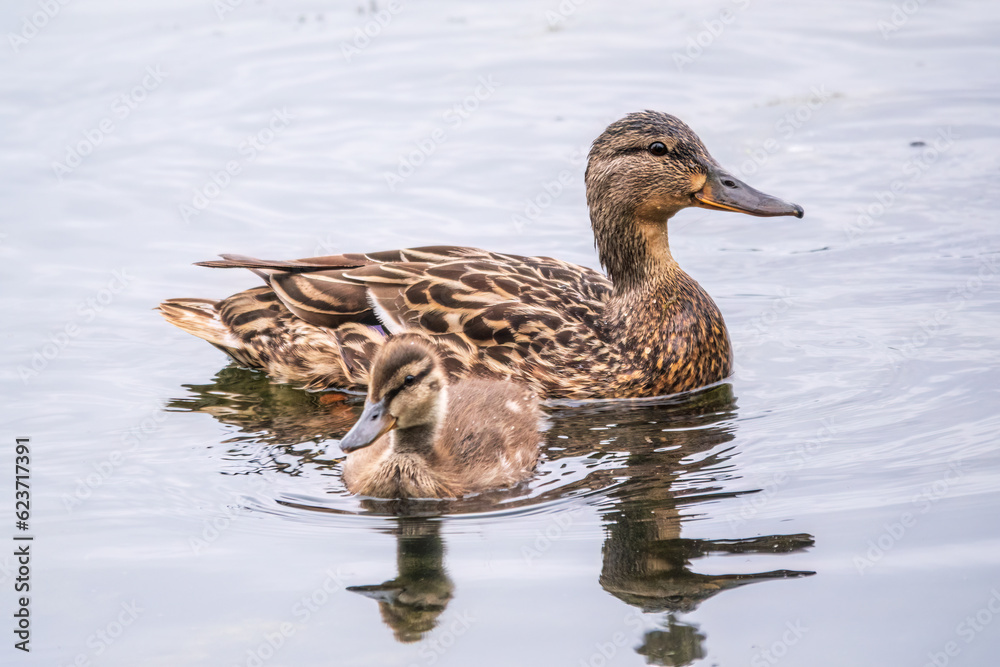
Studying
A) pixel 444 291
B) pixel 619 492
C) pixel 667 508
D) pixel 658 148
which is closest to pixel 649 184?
pixel 658 148

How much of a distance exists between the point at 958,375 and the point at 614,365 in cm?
182

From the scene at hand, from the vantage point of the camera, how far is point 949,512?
5730mm

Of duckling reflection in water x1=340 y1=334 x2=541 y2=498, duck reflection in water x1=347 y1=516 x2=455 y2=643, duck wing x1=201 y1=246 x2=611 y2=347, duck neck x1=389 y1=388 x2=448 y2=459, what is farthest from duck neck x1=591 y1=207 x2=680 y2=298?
duck reflection in water x1=347 y1=516 x2=455 y2=643

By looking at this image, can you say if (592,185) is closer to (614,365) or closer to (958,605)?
(614,365)

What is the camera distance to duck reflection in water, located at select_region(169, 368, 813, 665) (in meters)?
5.18

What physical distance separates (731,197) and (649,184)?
1.47 feet

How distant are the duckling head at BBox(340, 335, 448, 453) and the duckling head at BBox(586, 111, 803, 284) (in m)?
1.83

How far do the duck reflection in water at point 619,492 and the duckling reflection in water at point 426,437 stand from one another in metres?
0.09

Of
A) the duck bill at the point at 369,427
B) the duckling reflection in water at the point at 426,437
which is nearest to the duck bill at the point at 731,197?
the duckling reflection in water at the point at 426,437

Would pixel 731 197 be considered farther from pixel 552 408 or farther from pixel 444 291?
pixel 444 291

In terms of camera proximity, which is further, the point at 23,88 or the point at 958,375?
the point at 23,88

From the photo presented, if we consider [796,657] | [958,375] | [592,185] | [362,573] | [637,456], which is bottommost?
[796,657]

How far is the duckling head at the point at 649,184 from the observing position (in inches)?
291

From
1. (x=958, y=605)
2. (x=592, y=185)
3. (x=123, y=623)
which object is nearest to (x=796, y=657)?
(x=958, y=605)
